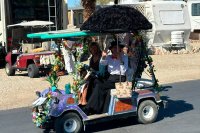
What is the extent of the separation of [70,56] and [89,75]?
0.47 m

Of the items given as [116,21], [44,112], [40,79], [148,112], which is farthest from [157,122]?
[40,79]

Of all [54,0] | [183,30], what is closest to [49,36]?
[54,0]

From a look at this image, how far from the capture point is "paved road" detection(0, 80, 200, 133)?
764 centimetres

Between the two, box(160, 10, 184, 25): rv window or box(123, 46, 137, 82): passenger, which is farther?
box(160, 10, 184, 25): rv window

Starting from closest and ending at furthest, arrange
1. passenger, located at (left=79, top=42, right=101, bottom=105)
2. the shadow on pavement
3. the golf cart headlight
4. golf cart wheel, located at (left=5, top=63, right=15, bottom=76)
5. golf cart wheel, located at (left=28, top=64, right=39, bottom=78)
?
passenger, located at (left=79, top=42, right=101, bottom=105)
the golf cart headlight
the shadow on pavement
golf cart wheel, located at (left=28, top=64, right=39, bottom=78)
golf cart wheel, located at (left=5, top=63, right=15, bottom=76)

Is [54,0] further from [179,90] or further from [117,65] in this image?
[117,65]

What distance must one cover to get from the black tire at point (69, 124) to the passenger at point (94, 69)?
0.29m

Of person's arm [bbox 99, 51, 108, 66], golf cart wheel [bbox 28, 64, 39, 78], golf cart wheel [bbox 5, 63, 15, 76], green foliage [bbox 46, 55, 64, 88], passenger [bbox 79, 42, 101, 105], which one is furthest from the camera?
golf cart wheel [bbox 5, 63, 15, 76]

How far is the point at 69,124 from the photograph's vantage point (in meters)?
7.33

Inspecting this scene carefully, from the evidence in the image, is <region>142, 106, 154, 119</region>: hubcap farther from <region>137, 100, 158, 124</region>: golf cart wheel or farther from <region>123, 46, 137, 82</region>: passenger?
<region>123, 46, 137, 82</region>: passenger

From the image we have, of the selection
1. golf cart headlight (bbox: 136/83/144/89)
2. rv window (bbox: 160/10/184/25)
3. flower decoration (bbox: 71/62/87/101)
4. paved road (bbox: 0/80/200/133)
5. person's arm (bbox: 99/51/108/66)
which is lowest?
paved road (bbox: 0/80/200/133)

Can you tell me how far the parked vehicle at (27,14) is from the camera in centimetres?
1869

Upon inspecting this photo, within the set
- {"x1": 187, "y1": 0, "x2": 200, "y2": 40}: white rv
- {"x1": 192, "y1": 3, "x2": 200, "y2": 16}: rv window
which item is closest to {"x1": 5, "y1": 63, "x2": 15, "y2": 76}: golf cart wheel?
{"x1": 187, "y1": 0, "x2": 200, "y2": 40}: white rv

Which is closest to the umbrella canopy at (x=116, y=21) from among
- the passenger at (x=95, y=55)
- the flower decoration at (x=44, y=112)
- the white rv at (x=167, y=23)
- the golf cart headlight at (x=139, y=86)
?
the passenger at (x=95, y=55)
